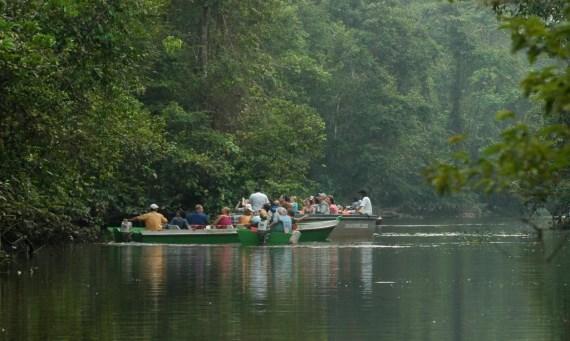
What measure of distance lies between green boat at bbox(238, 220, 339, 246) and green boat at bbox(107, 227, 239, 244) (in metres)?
0.81

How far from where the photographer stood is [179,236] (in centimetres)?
3894

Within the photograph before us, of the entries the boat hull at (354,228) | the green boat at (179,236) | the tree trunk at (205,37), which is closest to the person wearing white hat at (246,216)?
the green boat at (179,236)

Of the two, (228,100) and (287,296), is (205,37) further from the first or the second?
(287,296)

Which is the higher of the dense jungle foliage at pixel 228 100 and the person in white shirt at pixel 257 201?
the dense jungle foliage at pixel 228 100

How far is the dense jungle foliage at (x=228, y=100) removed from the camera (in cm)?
2362

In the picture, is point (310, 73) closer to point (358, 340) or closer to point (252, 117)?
point (252, 117)

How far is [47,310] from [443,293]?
6.45 m

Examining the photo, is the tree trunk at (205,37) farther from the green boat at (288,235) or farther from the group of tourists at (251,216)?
the green boat at (288,235)

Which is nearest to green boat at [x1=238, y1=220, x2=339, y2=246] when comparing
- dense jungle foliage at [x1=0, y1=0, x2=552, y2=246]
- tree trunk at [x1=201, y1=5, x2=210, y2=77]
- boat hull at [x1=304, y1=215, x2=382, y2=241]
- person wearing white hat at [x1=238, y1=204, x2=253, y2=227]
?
Answer: person wearing white hat at [x1=238, y1=204, x2=253, y2=227]

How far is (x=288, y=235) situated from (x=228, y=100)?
1235 centimetres

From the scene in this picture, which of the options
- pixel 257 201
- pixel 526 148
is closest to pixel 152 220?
pixel 257 201

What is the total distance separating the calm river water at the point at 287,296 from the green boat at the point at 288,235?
4.17 meters

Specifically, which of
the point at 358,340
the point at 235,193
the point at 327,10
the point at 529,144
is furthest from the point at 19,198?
the point at 327,10

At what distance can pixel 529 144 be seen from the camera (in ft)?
21.5
